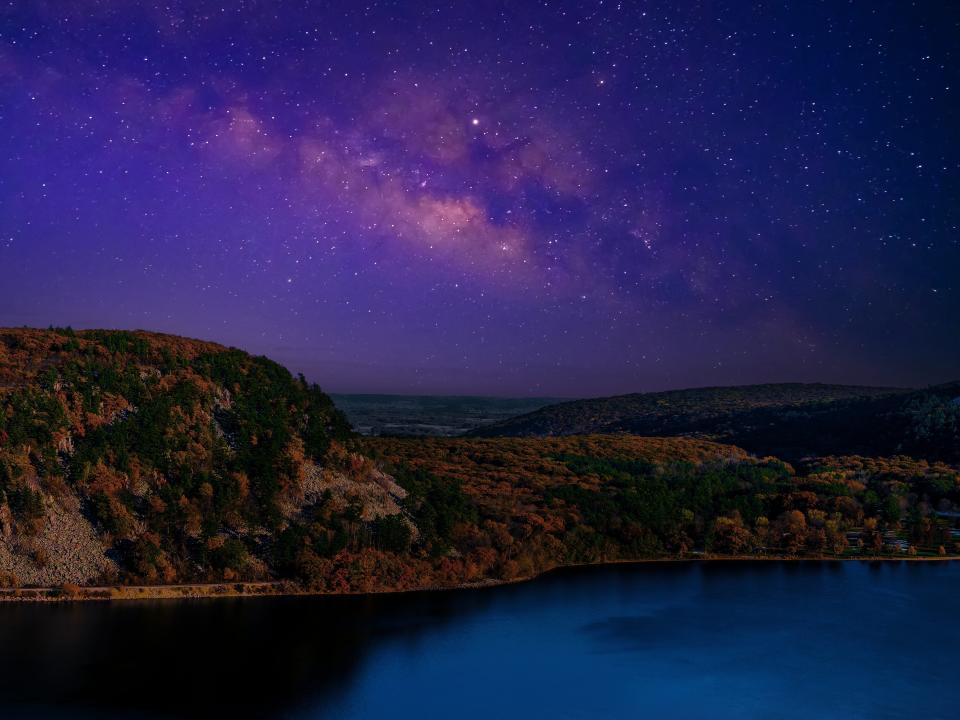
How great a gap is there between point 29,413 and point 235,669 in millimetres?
22956

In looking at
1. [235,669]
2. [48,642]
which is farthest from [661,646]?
[48,642]

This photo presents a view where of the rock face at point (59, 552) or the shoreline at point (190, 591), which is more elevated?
the rock face at point (59, 552)

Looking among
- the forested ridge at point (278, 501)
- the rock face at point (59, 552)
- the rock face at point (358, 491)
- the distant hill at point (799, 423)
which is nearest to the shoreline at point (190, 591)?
the forested ridge at point (278, 501)

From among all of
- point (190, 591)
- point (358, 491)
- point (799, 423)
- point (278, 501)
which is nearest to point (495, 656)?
point (190, 591)

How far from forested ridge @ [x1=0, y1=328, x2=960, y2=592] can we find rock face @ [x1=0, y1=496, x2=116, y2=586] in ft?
0.26

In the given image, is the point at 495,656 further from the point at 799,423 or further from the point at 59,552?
the point at 799,423

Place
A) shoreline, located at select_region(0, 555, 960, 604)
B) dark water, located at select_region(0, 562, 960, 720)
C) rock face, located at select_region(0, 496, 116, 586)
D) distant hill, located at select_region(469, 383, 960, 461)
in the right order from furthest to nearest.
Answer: distant hill, located at select_region(469, 383, 960, 461) → rock face, located at select_region(0, 496, 116, 586) → shoreline, located at select_region(0, 555, 960, 604) → dark water, located at select_region(0, 562, 960, 720)

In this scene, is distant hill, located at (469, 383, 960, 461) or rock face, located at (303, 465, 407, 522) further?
distant hill, located at (469, 383, 960, 461)

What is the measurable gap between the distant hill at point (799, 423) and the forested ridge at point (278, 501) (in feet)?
131

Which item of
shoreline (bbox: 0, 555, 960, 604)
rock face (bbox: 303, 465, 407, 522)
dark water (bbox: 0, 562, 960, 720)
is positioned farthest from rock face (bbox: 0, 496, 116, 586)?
rock face (bbox: 303, 465, 407, 522)

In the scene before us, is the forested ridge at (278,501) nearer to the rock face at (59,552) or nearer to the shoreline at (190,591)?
the rock face at (59,552)

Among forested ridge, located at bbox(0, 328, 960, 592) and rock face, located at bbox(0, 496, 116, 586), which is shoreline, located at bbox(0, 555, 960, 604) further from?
rock face, located at bbox(0, 496, 116, 586)

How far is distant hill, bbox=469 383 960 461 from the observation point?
11519cm

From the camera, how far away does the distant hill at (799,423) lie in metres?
115
